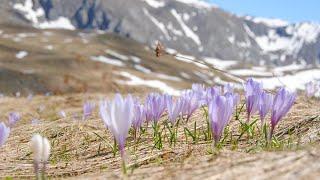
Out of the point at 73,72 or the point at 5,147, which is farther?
the point at 73,72

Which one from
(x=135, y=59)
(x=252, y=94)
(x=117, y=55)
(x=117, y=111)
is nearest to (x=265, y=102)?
(x=252, y=94)

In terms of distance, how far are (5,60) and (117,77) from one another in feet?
81.3

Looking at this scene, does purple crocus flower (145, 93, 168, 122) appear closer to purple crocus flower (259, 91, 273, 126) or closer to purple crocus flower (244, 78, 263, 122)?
purple crocus flower (244, 78, 263, 122)

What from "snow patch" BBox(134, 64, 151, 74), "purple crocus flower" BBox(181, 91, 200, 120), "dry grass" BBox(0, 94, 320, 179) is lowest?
"dry grass" BBox(0, 94, 320, 179)

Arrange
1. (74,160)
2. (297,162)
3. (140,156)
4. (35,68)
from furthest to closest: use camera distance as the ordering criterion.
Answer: (35,68)
(74,160)
(140,156)
(297,162)

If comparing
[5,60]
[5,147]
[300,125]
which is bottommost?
[5,147]

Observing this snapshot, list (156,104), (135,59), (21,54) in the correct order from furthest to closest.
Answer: (135,59) < (21,54) < (156,104)

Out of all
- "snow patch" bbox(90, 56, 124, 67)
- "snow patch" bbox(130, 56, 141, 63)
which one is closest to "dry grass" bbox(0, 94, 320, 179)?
"snow patch" bbox(90, 56, 124, 67)

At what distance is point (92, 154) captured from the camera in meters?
5.05

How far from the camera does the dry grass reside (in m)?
2.62

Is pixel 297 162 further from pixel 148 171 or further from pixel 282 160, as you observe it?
pixel 148 171

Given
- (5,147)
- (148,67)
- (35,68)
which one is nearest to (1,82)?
(35,68)

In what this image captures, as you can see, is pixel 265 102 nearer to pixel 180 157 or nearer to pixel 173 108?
pixel 180 157

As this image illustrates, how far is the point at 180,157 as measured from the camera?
11.8ft
